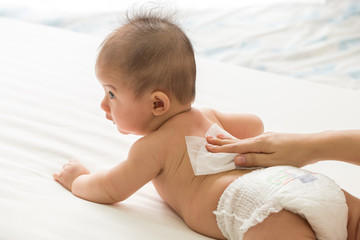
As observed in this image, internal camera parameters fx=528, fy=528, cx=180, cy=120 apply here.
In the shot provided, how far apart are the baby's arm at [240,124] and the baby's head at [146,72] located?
19cm

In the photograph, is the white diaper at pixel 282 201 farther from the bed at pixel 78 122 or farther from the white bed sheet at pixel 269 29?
the white bed sheet at pixel 269 29

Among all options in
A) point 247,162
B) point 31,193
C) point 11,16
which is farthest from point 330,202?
point 11,16

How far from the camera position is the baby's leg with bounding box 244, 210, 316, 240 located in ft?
3.25

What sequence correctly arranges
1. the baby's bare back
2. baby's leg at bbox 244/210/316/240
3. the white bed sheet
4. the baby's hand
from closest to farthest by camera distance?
baby's leg at bbox 244/210/316/240
the baby's bare back
the baby's hand
the white bed sheet

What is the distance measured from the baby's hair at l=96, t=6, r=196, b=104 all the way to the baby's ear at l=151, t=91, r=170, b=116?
0.01 meters

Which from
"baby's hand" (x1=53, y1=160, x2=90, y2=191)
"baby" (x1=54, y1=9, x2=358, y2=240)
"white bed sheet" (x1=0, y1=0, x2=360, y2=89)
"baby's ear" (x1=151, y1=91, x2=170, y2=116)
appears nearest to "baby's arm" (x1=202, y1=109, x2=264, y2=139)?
"baby" (x1=54, y1=9, x2=358, y2=240)

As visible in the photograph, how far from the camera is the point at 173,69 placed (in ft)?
3.79

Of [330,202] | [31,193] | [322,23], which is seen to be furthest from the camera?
[322,23]

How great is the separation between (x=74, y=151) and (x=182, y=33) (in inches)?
17.8

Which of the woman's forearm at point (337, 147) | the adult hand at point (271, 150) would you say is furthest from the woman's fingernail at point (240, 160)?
the woman's forearm at point (337, 147)

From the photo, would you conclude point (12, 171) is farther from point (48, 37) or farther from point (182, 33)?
point (48, 37)

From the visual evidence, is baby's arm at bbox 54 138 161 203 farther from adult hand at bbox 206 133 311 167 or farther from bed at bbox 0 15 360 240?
adult hand at bbox 206 133 311 167

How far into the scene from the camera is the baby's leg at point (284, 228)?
0.99m

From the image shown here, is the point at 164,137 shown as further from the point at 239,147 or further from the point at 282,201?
the point at 282,201
